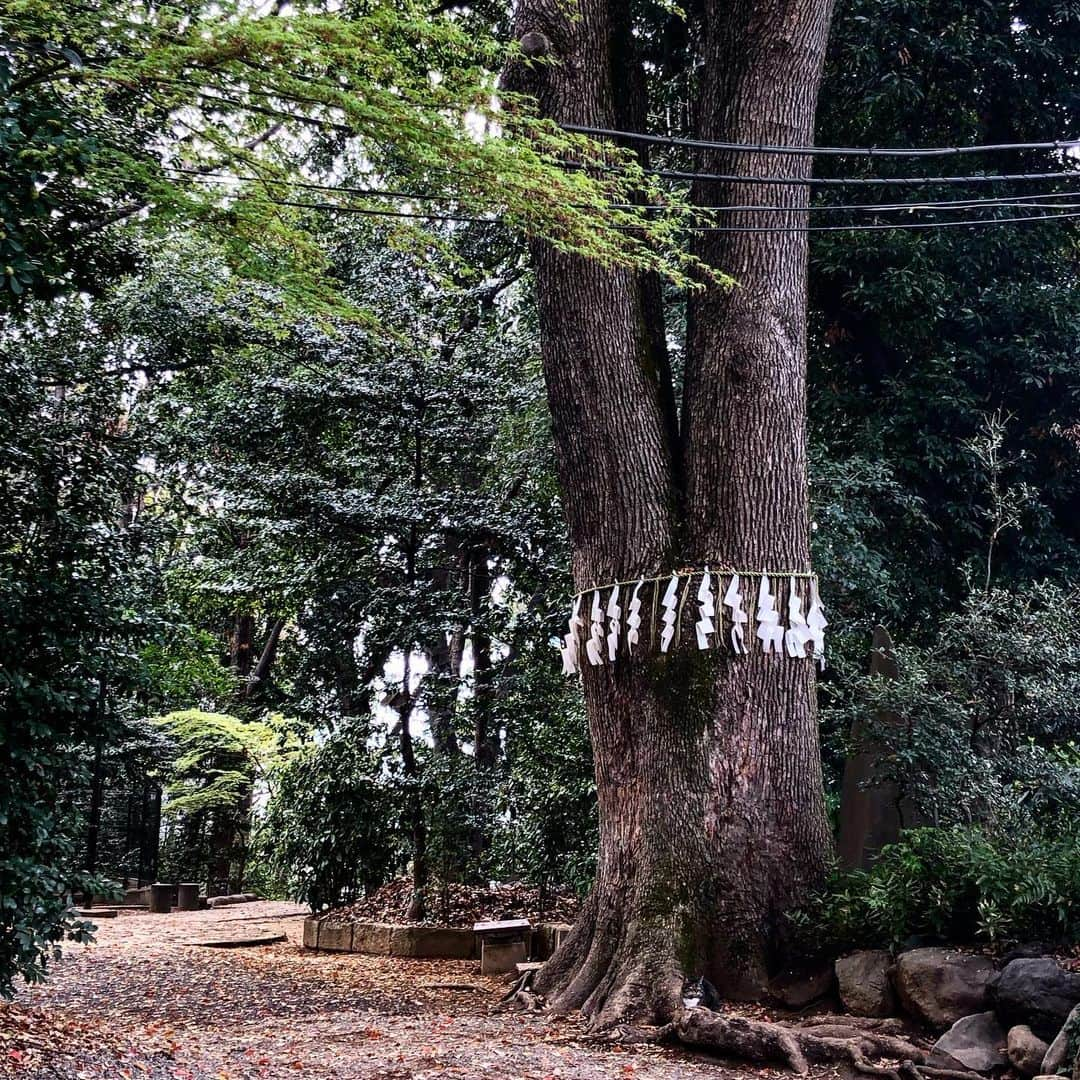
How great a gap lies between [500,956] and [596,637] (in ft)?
10.3

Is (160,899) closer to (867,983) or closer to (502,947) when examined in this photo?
(502,947)

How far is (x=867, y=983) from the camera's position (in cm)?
562

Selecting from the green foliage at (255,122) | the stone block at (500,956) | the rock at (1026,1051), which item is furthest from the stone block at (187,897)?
the rock at (1026,1051)

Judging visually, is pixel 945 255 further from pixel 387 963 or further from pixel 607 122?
pixel 387 963

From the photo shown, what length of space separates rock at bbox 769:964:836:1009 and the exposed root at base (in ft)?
0.73

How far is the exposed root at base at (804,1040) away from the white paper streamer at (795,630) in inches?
78.7

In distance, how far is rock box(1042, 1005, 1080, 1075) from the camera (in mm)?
4371

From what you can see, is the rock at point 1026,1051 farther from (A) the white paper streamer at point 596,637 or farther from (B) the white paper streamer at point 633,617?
(A) the white paper streamer at point 596,637

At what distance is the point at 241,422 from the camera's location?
11.2 metres

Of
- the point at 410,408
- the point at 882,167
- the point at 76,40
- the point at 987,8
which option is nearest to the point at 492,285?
the point at 410,408

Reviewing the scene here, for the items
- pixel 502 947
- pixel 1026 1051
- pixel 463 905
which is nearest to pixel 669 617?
pixel 1026 1051

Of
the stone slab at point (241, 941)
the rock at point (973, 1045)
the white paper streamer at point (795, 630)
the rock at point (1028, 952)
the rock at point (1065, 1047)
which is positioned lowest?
the stone slab at point (241, 941)

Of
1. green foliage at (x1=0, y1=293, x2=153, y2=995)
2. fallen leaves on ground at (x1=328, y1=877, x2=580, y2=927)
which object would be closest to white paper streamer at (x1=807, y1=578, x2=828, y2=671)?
green foliage at (x1=0, y1=293, x2=153, y2=995)

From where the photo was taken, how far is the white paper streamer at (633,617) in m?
6.45
